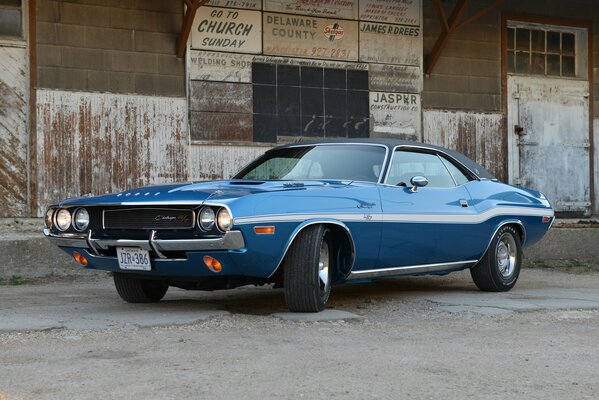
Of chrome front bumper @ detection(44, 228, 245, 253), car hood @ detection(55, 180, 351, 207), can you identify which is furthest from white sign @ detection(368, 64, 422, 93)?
chrome front bumper @ detection(44, 228, 245, 253)

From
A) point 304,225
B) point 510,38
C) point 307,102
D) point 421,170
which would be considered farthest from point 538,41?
point 304,225

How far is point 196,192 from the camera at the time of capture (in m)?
6.60

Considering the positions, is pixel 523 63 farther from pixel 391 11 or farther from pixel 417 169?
pixel 417 169

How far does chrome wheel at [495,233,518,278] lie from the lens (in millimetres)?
8750

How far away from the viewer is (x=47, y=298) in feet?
27.4

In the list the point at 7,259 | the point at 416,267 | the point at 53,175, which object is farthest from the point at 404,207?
the point at 53,175

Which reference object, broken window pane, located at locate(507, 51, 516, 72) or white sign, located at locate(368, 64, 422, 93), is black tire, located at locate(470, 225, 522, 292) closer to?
white sign, located at locate(368, 64, 422, 93)

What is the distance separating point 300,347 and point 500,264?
3.69 meters

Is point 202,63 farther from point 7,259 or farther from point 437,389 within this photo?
point 437,389

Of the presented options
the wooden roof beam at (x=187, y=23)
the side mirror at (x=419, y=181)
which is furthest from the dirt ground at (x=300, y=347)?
the wooden roof beam at (x=187, y=23)

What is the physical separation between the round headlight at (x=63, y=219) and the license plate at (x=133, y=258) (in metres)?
0.57

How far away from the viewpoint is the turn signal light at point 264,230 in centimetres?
639

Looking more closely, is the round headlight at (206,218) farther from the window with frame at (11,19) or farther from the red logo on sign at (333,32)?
the red logo on sign at (333,32)

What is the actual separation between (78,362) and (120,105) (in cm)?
879
